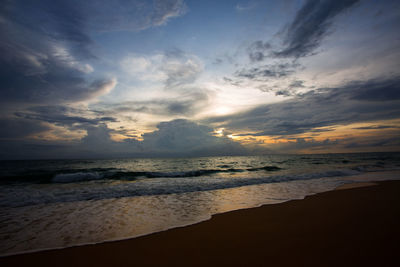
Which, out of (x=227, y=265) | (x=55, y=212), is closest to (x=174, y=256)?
(x=227, y=265)

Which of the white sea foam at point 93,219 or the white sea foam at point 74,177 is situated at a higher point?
the white sea foam at point 74,177

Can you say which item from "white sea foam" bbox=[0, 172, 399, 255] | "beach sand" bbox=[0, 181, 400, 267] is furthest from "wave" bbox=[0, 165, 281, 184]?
"beach sand" bbox=[0, 181, 400, 267]

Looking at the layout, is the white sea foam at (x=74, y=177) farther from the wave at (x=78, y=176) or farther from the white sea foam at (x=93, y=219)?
the white sea foam at (x=93, y=219)

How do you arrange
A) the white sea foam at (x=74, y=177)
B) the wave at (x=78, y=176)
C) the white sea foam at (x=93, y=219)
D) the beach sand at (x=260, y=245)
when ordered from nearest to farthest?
the beach sand at (x=260, y=245)
the white sea foam at (x=93, y=219)
the wave at (x=78, y=176)
the white sea foam at (x=74, y=177)

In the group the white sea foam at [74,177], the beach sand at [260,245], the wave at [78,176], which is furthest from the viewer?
the white sea foam at [74,177]

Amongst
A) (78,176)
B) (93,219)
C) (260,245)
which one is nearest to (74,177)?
(78,176)

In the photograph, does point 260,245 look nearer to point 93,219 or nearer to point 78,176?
point 93,219

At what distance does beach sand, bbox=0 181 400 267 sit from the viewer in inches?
138

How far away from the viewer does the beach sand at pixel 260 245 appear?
138 inches

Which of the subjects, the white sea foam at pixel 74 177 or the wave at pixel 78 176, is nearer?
the wave at pixel 78 176

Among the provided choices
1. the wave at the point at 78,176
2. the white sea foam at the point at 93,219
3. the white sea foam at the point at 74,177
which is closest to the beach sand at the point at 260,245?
the white sea foam at the point at 93,219

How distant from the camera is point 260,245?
4.08 meters

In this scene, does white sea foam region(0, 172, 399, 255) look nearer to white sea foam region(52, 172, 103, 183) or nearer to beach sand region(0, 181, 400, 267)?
beach sand region(0, 181, 400, 267)

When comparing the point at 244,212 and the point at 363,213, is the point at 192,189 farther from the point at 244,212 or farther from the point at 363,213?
the point at 363,213
